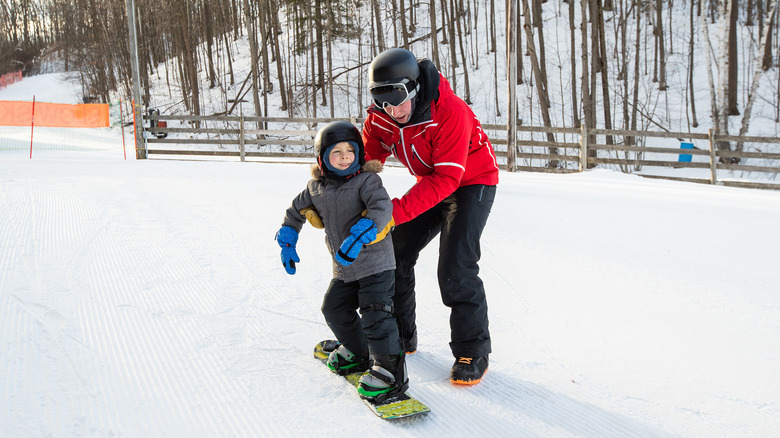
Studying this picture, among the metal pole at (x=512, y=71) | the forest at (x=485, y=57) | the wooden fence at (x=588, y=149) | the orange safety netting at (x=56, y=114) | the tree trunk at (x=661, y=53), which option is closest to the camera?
the metal pole at (x=512, y=71)

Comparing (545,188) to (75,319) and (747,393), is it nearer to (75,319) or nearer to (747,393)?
(747,393)

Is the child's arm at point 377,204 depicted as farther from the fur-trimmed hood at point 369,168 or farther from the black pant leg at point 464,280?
the black pant leg at point 464,280

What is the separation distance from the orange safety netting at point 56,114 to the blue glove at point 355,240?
1722 centimetres

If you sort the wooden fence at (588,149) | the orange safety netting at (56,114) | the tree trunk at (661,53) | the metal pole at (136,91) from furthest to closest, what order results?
the tree trunk at (661,53) < the orange safety netting at (56,114) < the metal pole at (136,91) < the wooden fence at (588,149)

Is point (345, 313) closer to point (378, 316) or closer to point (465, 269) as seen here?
point (378, 316)

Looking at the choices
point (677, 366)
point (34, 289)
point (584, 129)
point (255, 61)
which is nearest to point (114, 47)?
point (255, 61)

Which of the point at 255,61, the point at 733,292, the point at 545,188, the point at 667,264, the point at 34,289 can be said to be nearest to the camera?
the point at 34,289

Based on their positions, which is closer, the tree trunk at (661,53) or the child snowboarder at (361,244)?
the child snowboarder at (361,244)

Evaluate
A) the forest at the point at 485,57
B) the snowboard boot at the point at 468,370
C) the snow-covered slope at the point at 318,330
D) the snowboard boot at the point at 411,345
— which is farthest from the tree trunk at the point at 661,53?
the snowboard boot at the point at 468,370

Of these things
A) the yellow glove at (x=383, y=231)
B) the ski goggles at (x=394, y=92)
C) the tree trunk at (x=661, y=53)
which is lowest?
the yellow glove at (x=383, y=231)

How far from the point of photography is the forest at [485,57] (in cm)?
2595

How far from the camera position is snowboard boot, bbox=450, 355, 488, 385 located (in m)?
2.73

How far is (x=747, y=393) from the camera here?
2.71 m

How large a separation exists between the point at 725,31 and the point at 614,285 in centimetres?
1528
